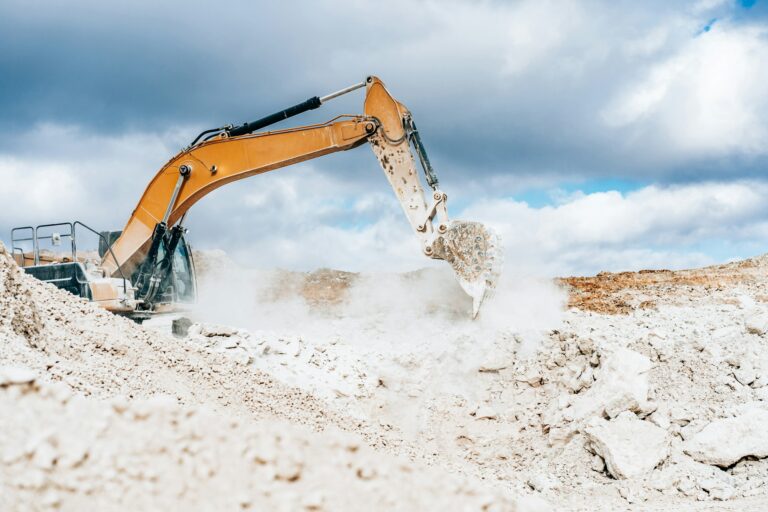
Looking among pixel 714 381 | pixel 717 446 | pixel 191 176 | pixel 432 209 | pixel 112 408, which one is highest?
pixel 191 176

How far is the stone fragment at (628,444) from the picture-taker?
709cm

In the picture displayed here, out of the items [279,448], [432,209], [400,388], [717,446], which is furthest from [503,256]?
[279,448]

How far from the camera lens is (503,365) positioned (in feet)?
30.7

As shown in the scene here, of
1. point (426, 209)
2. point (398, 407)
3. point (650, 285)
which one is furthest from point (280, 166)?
point (650, 285)

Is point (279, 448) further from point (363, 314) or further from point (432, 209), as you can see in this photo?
point (363, 314)

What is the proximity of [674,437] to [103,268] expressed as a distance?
8.56 m

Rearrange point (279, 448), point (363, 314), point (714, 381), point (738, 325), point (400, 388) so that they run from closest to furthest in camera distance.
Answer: point (279, 448) < point (714, 381) < point (738, 325) < point (400, 388) < point (363, 314)

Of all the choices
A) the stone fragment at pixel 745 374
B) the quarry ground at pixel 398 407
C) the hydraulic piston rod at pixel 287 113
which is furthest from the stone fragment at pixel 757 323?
the hydraulic piston rod at pixel 287 113

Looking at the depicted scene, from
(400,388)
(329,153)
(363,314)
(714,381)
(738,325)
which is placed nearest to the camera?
(714,381)

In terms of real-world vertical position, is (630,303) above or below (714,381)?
above

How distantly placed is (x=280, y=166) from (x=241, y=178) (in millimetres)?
664

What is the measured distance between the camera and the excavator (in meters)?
10.1

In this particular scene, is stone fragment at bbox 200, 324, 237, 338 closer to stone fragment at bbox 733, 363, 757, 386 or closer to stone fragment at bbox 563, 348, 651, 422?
stone fragment at bbox 563, 348, 651, 422

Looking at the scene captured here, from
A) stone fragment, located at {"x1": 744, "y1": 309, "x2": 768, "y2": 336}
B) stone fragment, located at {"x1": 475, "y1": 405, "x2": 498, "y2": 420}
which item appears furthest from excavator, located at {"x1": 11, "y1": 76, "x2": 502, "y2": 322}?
stone fragment, located at {"x1": 744, "y1": 309, "x2": 768, "y2": 336}
